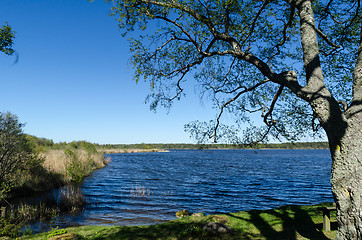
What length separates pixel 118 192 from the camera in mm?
21375

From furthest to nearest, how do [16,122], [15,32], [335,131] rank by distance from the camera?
[16,122] < [15,32] < [335,131]

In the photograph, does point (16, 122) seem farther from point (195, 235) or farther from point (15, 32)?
point (195, 235)

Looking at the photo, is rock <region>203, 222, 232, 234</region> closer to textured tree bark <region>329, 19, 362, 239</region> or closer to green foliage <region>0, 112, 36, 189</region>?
textured tree bark <region>329, 19, 362, 239</region>

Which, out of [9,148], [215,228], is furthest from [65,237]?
[9,148]

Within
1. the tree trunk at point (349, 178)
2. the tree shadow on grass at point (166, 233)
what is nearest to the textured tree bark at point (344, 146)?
the tree trunk at point (349, 178)

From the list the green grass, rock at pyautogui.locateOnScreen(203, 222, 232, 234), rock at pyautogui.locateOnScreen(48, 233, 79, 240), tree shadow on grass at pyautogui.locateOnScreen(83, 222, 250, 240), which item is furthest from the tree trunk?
rock at pyautogui.locateOnScreen(48, 233, 79, 240)

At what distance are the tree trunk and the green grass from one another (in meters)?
2.93

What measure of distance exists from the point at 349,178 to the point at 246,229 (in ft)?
16.7

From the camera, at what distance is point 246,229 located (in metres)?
8.34

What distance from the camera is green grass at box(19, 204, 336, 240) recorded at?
7.62 m

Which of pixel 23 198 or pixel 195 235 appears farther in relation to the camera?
pixel 23 198

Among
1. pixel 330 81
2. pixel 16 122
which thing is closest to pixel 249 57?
pixel 330 81

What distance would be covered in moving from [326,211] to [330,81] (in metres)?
4.93

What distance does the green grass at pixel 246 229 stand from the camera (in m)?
7.62
